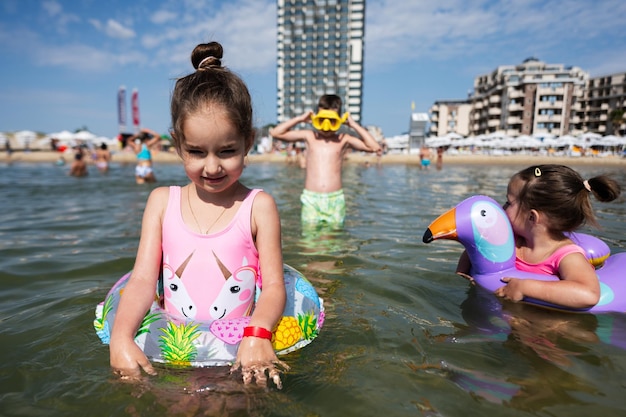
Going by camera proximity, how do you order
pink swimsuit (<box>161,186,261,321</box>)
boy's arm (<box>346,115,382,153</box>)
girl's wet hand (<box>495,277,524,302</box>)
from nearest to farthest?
pink swimsuit (<box>161,186,261,321</box>)
girl's wet hand (<box>495,277,524,302</box>)
boy's arm (<box>346,115,382,153</box>)

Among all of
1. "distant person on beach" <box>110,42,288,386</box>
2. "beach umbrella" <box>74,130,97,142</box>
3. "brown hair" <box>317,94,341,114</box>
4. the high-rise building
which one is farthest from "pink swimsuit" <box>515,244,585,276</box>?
the high-rise building

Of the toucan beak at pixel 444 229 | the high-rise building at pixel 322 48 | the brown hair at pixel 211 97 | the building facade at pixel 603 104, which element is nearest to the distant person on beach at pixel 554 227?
the toucan beak at pixel 444 229

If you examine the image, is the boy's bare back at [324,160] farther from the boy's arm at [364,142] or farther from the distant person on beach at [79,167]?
the distant person on beach at [79,167]

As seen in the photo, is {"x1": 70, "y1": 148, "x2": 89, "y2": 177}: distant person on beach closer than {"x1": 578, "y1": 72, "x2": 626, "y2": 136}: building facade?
Yes

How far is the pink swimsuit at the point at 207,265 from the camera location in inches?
79.3

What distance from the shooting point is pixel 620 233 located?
527 cm

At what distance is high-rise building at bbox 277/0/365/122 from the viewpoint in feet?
233

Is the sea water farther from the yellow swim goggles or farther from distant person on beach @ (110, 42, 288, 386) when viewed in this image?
the yellow swim goggles

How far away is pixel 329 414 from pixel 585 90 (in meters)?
78.8

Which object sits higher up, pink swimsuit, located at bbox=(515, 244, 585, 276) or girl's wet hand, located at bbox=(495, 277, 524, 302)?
pink swimsuit, located at bbox=(515, 244, 585, 276)

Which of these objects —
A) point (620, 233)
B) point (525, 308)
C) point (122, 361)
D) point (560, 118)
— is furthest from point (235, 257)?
point (560, 118)

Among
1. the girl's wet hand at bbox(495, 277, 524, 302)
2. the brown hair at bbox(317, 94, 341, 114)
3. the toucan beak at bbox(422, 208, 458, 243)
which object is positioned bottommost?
the girl's wet hand at bbox(495, 277, 524, 302)

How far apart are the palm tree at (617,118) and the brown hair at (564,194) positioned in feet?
216

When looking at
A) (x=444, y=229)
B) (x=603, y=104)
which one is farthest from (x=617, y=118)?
(x=444, y=229)
